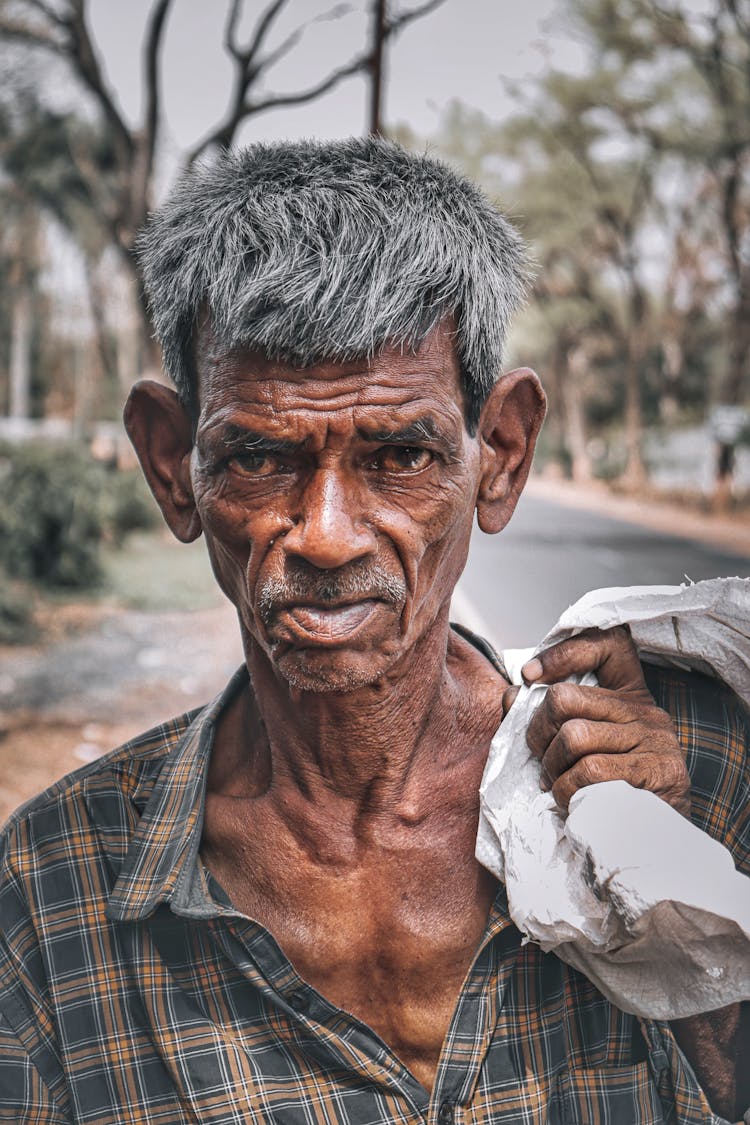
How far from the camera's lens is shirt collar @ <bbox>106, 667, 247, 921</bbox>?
4.67 ft

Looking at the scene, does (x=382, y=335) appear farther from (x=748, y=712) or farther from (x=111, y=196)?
(x=111, y=196)

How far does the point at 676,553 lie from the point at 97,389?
6.68 m

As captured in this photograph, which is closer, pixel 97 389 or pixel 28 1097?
pixel 28 1097

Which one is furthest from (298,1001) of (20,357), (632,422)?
(632,422)

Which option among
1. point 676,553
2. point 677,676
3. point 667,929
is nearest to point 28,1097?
point 667,929

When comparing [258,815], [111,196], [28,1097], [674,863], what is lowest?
[28,1097]

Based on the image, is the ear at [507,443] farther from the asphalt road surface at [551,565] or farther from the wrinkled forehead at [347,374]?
the asphalt road surface at [551,565]

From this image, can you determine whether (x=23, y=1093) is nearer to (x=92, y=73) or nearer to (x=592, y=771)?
(x=592, y=771)

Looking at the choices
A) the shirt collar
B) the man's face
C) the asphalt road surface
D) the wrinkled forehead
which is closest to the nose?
the man's face

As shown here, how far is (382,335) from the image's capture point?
4.10ft

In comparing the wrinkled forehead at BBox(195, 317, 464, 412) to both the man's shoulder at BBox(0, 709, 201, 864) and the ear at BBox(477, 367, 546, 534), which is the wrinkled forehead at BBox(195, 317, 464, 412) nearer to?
the ear at BBox(477, 367, 546, 534)

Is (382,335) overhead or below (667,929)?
overhead

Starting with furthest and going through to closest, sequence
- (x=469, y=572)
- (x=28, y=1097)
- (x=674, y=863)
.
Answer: (x=469, y=572) < (x=28, y=1097) < (x=674, y=863)

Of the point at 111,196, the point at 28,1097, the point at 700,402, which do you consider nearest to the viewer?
the point at 28,1097
